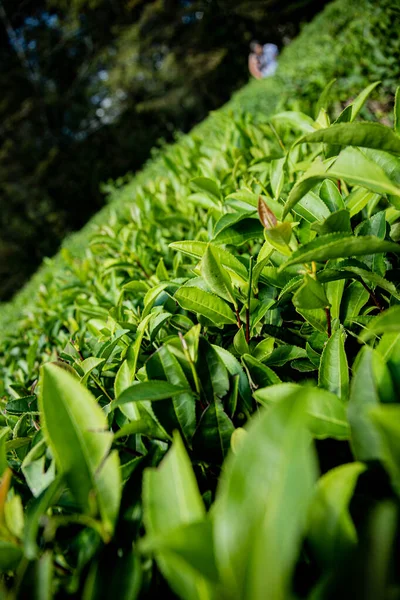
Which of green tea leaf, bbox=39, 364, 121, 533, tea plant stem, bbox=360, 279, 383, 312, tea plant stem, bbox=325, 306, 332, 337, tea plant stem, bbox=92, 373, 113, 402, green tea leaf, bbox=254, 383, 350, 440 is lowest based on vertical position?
tea plant stem, bbox=360, 279, 383, 312

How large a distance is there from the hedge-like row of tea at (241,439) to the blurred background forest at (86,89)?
19.8 m

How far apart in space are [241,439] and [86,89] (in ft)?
84.4

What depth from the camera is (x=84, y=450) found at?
0.65m

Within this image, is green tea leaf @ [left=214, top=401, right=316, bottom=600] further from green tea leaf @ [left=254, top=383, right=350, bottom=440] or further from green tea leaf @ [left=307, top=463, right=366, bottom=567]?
green tea leaf @ [left=254, top=383, right=350, bottom=440]

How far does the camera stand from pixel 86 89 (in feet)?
72.5

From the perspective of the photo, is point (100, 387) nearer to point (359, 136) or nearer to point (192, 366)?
point (192, 366)

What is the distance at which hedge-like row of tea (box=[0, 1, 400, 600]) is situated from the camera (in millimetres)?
418

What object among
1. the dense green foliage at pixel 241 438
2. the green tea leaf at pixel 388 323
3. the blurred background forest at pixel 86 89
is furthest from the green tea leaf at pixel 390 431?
the blurred background forest at pixel 86 89

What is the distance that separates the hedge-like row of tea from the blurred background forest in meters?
19.8

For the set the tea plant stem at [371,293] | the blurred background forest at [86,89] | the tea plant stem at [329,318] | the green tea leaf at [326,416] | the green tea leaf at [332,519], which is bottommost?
the tea plant stem at [371,293]

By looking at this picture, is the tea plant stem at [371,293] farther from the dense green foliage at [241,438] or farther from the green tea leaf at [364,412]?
the green tea leaf at [364,412]

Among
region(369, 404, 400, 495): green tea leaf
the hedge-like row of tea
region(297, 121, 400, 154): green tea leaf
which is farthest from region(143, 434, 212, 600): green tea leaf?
region(297, 121, 400, 154): green tea leaf

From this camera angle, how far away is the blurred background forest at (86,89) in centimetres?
1934

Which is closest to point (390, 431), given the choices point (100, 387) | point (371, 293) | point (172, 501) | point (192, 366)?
point (172, 501)
